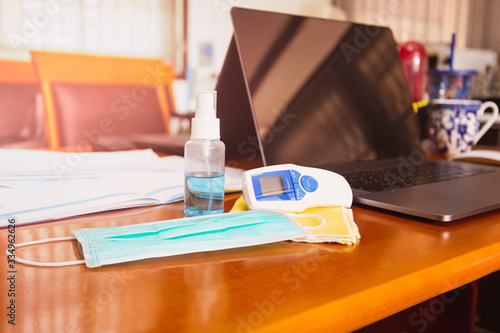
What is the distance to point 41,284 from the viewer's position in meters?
0.35

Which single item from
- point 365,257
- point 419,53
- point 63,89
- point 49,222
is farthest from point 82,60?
point 365,257

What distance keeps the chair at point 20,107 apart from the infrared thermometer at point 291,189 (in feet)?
9.84

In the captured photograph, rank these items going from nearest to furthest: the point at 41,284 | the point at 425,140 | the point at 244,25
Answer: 1. the point at 41,284
2. the point at 244,25
3. the point at 425,140

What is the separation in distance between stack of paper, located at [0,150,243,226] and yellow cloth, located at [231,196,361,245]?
0.15 meters

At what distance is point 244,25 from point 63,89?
1.37m

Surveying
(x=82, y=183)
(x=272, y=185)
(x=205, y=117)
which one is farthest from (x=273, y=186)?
(x=82, y=183)

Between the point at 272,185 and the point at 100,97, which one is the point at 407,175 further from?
the point at 100,97

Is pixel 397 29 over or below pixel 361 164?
over

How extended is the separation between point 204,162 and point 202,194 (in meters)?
0.04

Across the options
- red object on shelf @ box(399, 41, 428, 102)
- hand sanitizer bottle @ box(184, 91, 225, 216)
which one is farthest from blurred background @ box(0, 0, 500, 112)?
hand sanitizer bottle @ box(184, 91, 225, 216)

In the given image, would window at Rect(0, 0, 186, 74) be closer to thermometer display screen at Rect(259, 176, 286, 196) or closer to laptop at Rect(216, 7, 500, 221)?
laptop at Rect(216, 7, 500, 221)

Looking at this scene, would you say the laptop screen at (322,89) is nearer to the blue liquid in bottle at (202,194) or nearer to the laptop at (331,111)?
the laptop at (331,111)

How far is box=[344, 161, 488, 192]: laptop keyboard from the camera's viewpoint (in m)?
0.67

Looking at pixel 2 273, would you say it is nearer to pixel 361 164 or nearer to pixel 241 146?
pixel 241 146
